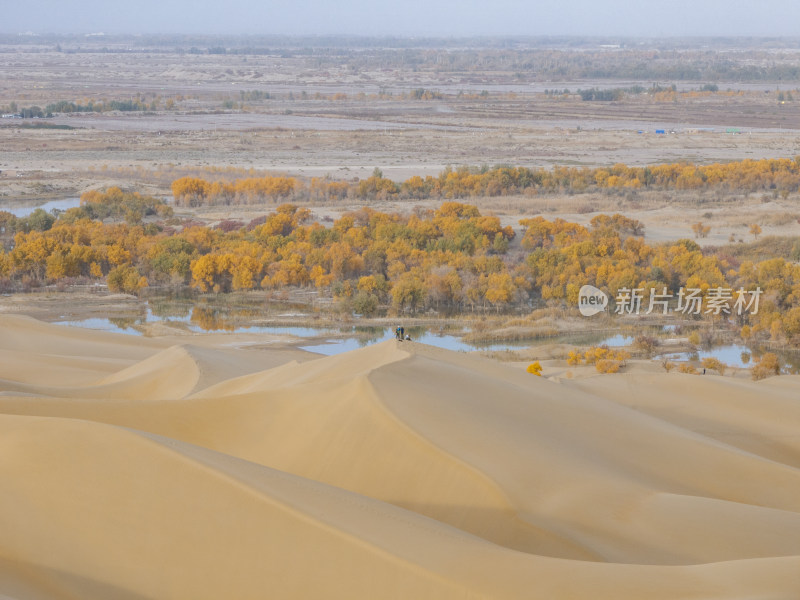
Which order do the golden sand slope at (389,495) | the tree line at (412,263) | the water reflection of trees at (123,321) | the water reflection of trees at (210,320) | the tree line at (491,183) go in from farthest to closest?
the tree line at (491,183) < the tree line at (412,263) < the water reflection of trees at (123,321) < the water reflection of trees at (210,320) < the golden sand slope at (389,495)

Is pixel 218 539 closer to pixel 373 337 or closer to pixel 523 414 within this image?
pixel 523 414

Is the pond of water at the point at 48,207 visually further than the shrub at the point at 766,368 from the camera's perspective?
Yes

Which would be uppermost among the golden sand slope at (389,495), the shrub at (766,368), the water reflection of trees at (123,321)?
the golden sand slope at (389,495)

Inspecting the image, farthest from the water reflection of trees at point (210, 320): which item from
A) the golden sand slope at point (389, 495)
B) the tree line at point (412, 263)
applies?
the golden sand slope at point (389, 495)

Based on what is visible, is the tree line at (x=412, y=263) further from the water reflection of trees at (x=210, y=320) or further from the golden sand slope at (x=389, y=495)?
the golden sand slope at (x=389, y=495)

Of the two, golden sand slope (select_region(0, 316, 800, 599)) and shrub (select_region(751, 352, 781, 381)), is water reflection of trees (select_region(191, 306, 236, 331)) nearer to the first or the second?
golden sand slope (select_region(0, 316, 800, 599))

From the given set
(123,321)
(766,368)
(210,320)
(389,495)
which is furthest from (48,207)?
(389,495)

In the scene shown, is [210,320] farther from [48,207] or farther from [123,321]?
[48,207]

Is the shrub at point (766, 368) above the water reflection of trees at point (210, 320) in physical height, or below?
above

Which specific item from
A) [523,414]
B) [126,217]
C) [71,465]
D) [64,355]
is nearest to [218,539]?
[71,465]

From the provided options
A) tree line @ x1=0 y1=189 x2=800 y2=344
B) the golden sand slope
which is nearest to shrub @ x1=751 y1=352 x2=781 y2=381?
tree line @ x1=0 y1=189 x2=800 y2=344
